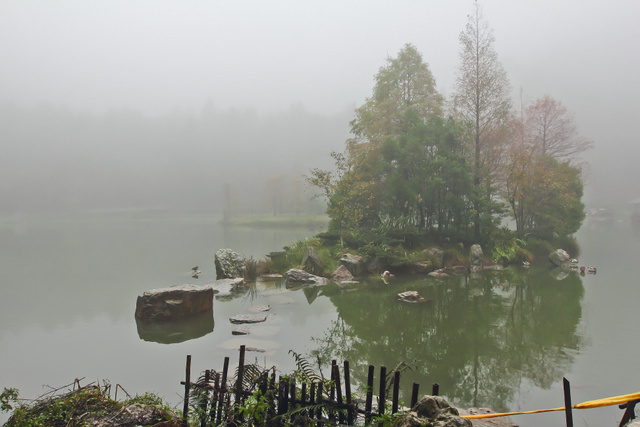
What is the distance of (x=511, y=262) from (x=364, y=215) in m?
5.79

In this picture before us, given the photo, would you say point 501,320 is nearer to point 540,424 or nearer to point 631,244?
point 540,424

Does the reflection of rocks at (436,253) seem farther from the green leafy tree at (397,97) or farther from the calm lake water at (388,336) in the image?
the green leafy tree at (397,97)

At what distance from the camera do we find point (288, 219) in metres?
41.9

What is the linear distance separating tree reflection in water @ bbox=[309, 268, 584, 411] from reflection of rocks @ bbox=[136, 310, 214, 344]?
2.16m

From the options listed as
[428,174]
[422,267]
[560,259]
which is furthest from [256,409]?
[560,259]

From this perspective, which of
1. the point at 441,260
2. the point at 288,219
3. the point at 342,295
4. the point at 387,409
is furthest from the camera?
the point at 288,219

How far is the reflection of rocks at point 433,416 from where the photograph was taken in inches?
90.3

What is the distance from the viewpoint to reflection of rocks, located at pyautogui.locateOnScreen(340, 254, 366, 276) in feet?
38.8

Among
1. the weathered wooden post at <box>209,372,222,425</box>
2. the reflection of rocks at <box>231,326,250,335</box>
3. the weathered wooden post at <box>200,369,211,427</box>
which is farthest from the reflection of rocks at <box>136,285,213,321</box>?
the weathered wooden post at <box>209,372,222,425</box>

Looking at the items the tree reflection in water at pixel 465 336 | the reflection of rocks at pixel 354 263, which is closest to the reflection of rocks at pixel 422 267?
the reflection of rocks at pixel 354 263

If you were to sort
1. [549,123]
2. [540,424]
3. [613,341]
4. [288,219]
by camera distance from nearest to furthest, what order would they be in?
[540,424]
[613,341]
[549,123]
[288,219]

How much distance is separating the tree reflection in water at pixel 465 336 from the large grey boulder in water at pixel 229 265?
3381 mm

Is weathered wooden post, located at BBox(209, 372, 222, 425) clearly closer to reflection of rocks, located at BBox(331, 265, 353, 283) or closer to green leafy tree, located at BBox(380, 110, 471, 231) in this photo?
reflection of rocks, located at BBox(331, 265, 353, 283)

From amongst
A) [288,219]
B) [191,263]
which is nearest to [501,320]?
[191,263]
